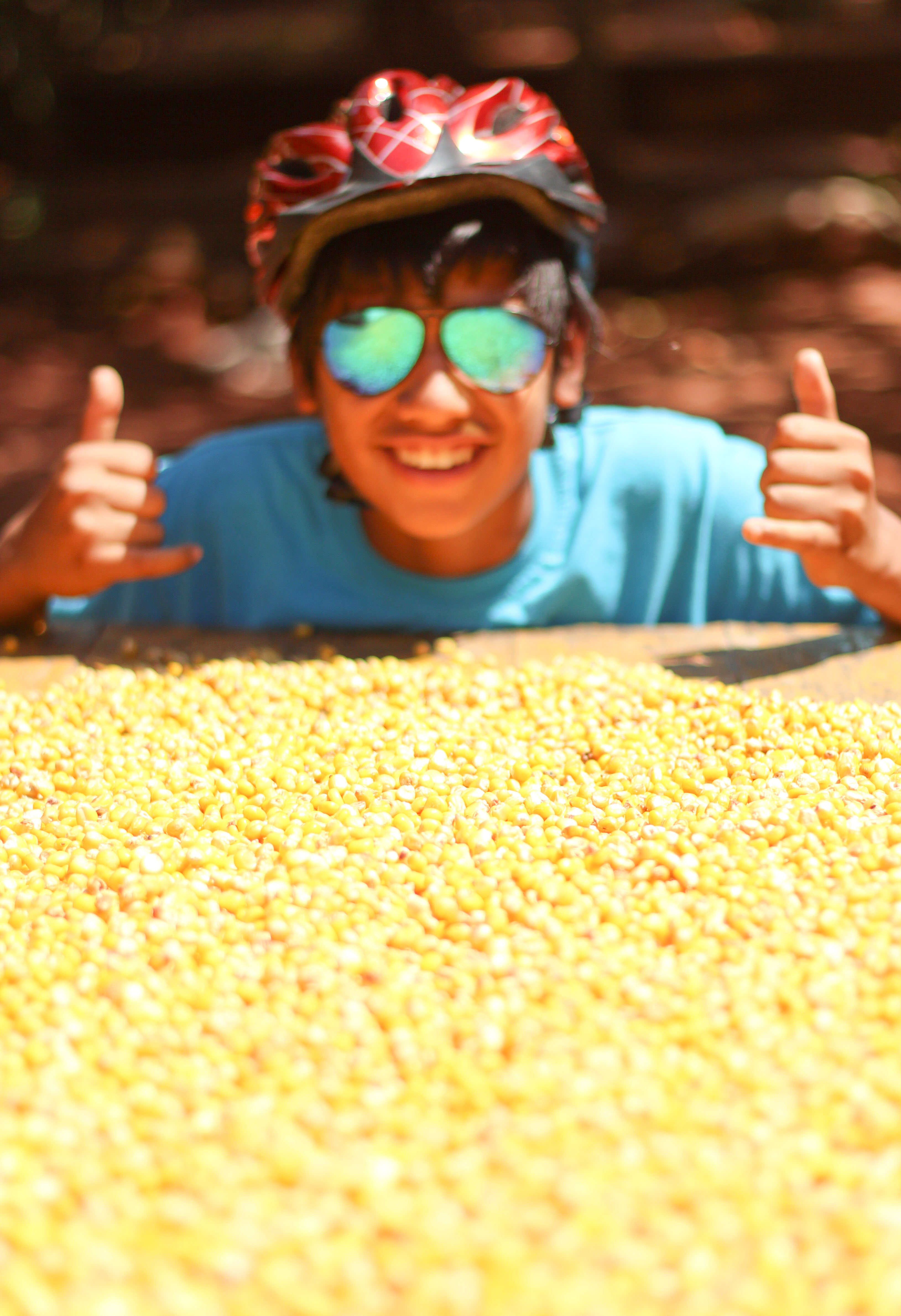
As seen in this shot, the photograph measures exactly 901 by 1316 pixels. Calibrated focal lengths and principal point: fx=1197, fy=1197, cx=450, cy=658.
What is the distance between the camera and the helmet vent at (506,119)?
7.47ft

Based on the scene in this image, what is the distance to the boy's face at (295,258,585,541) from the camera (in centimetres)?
225

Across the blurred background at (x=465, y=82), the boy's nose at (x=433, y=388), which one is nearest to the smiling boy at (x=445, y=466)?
the boy's nose at (x=433, y=388)

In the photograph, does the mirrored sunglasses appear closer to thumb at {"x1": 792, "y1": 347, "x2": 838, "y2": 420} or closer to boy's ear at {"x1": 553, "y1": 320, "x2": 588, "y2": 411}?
boy's ear at {"x1": 553, "y1": 320, "x2": 588, "y2": 411}

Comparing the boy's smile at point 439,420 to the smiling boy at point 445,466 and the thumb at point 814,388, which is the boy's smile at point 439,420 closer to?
the smiling boy at point 445,466

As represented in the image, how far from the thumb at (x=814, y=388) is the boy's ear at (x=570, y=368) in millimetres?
474

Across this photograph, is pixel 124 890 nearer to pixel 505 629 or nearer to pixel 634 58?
pixel 505 629

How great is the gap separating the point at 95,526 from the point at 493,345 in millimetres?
865

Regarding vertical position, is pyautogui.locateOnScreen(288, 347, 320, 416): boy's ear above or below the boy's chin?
above

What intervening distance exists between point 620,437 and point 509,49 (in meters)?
7.52

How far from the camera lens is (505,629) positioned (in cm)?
263

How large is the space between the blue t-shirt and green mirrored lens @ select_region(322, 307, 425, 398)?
550 mm

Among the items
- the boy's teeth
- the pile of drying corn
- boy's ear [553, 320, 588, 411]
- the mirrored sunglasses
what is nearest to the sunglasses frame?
the mirrored sunglasses

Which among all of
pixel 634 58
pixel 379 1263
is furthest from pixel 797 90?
pixel 379 1263

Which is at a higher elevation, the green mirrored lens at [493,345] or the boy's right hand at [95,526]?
the green mirrored lens at [493,345]
